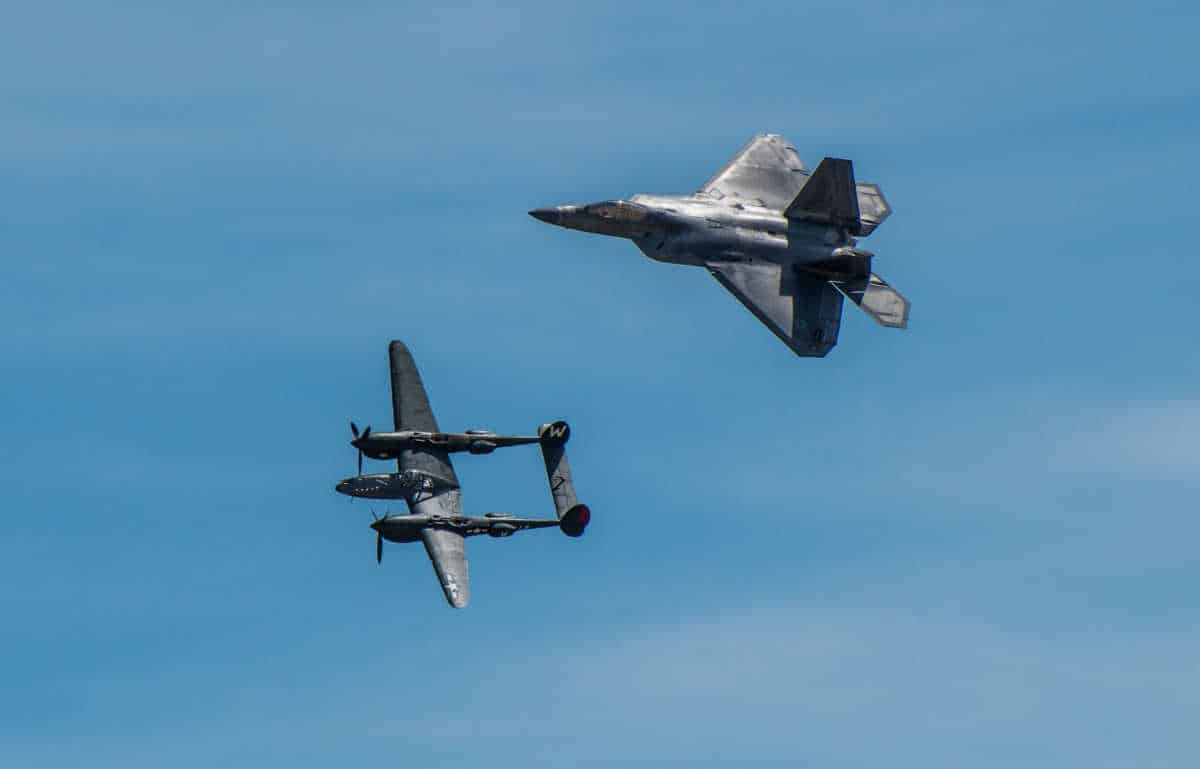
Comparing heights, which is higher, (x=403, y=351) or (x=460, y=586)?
(x=403, y=351)

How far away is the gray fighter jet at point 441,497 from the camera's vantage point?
482 ft

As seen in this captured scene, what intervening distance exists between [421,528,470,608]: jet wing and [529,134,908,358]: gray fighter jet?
19.1 meters

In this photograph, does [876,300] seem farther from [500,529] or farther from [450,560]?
[450,560]

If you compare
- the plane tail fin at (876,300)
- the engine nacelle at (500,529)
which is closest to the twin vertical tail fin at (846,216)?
the plane tail fin at (876,300)

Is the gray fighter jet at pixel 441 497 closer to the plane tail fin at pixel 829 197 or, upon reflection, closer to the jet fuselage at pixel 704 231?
the jet fuselage at pixel 704 231

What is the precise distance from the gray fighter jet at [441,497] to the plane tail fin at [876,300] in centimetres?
1865

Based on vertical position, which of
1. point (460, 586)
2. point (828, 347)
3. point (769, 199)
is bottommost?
point (460, 586)

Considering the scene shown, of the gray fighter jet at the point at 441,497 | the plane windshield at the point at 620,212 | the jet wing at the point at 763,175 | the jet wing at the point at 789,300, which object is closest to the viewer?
the plane windshield at the point at 620,212

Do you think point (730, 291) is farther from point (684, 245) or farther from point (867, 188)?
point (867, 188)

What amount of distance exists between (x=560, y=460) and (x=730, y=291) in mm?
15054

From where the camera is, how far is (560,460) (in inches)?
5940

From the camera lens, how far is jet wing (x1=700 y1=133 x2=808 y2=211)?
14988 cm

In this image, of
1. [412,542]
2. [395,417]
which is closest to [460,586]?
[412,542]

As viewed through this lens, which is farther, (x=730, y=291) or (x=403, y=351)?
(x=403, y=351)
